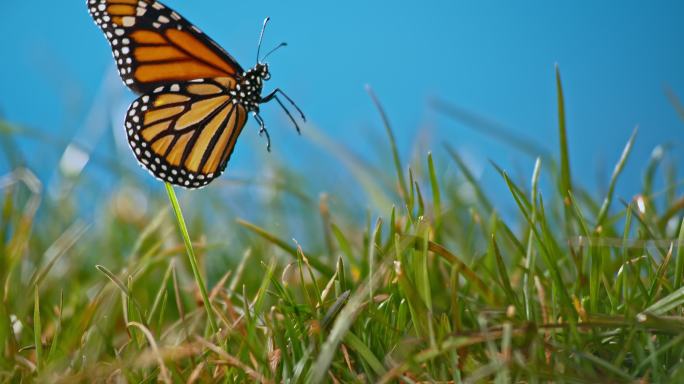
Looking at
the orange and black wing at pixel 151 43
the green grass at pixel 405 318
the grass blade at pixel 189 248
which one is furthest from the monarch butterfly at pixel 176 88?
the grass blade at pixel 189 248

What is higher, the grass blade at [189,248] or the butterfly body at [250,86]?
the butterfly body at [250,86]

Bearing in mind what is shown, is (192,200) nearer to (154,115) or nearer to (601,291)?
(154,115)

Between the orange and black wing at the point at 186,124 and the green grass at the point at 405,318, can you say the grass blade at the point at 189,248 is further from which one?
the orange and black wing at the point at 186,124

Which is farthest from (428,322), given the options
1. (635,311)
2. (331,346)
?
(635,311)

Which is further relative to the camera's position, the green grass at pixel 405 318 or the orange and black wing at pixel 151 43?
the orange and black wing at pixel 151 43

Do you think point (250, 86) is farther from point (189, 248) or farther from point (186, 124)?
point (189, 248)

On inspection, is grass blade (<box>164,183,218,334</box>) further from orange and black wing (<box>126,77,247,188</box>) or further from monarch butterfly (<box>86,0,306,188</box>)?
orange and black wing (<box>126,77,247,188</box>)
